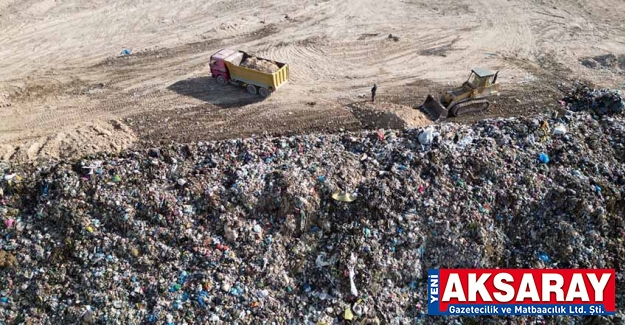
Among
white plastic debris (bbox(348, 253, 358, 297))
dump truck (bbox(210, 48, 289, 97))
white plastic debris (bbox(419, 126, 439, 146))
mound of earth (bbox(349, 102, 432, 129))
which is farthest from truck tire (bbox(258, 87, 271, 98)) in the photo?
white plastic debris (bbox(348, 253, 358, 297))

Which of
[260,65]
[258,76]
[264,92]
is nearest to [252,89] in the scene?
[264,92]

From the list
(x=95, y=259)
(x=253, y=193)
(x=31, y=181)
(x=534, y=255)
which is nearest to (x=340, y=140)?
(x=253, y=193)

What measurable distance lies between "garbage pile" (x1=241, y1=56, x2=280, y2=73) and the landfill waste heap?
4613 mm

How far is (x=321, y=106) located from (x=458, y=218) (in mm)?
6013

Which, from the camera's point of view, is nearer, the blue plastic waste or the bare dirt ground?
the blue plastic waste

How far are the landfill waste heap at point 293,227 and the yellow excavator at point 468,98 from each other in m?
2.90

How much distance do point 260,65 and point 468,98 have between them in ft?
20.8

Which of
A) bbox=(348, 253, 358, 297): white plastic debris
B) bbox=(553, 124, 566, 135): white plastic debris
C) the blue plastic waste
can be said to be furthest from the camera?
bbox=(553, 124, 566, 135): white plastic debris

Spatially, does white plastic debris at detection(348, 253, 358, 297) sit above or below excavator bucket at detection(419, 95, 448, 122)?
below

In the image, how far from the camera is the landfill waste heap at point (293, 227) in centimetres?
775

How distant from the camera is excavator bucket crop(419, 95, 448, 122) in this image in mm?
12539

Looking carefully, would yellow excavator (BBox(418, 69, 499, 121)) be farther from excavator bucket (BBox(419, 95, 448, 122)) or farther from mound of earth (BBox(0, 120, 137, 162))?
mound of earth (BBox(0, 120, 137, 162))

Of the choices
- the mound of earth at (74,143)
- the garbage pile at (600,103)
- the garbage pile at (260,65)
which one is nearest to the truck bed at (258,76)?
the garbage pile at (260,65)

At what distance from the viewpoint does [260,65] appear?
549 inches
